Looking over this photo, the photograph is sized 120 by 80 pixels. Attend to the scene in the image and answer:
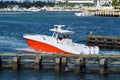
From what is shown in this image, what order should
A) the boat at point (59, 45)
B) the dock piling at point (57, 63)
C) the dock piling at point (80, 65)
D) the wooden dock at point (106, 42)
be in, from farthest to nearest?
1. the wooden dock at point (106, 42)
2. the boat at point (59, 45)
3. the dock piling at point (57, 63)
4. the dock piling at point (80, 65)

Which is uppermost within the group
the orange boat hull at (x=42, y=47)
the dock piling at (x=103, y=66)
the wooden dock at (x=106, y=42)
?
the dock piling at (x=103, y=66)

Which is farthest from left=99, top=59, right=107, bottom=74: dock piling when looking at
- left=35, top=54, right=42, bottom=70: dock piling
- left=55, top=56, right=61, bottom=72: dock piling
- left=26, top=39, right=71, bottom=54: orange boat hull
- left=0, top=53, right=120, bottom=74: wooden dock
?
left=26, top=39, right=71, bottom=54: orange boat hull

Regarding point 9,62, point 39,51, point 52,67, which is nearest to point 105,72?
point 52,67

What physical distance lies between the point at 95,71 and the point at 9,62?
984 centimetres

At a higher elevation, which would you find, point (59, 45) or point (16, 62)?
point (16, 62)

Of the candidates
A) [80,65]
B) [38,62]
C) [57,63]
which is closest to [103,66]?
[80,65]

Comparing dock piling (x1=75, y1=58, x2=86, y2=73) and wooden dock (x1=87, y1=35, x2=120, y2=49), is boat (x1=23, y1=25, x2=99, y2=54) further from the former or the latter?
wooden dock (x1=87, y1=35, x2=120, y2=49)

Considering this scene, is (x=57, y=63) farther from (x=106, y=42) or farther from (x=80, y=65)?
(x=106, y=42)

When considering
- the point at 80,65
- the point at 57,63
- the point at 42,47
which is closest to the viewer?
the point at 80,65

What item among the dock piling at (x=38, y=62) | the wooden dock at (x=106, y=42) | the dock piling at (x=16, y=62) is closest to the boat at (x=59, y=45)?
the dock piling at (x=38, y=62)

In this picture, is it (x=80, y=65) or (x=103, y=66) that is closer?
(x=103, y=66)

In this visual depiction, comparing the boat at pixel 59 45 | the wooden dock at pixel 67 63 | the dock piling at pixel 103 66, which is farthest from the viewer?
the boat at pixel 59 45

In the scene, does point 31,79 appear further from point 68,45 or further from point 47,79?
point 68,45

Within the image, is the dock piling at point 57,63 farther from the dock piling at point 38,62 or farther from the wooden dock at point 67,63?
the dock piling at point 38,62
